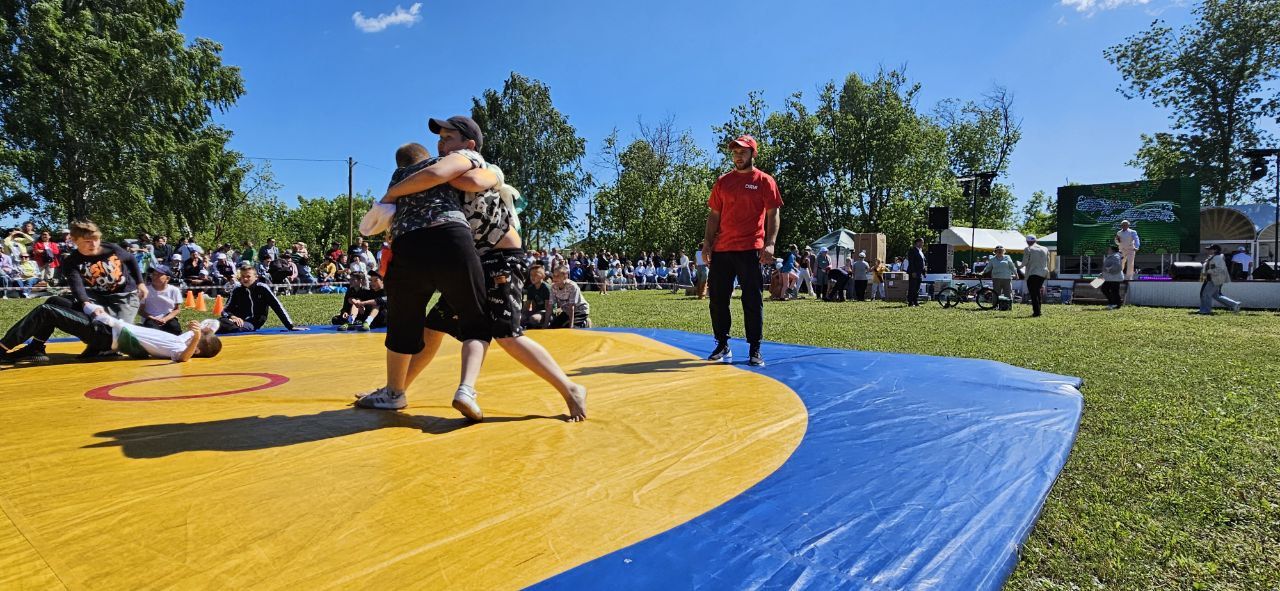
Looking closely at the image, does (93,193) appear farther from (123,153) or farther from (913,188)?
(913,188)

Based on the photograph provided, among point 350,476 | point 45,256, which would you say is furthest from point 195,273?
point 350,476

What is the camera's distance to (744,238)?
4.71 metres

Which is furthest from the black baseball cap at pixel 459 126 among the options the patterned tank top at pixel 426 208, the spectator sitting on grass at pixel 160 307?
the spectator sitting on grass at pixel 160 307

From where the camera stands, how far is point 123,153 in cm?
2456

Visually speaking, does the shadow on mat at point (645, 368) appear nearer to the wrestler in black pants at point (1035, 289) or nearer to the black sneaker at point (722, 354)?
the black sneaker at point (722, 354)

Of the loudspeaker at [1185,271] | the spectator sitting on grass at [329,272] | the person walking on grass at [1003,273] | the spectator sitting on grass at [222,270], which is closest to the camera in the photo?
the person walking on grass at [1003,273]

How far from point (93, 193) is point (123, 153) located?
1.78 metres

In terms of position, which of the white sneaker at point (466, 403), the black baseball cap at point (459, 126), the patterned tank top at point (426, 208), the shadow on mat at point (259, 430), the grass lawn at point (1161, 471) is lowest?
the grass lawn at point (1161, 471)

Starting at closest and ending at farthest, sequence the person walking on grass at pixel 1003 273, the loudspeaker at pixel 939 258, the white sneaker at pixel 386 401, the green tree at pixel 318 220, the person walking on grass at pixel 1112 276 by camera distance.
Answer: the white sneaker at pixel 386 401, the person walking on grass at pixel 1003 273, the person walking on grass at pixel 1112 276, the loudspeaker at pixel 939 258, the green tree at pixel 318 220

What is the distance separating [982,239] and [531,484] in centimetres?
3105

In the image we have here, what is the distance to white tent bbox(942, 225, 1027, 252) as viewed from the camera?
27906mm

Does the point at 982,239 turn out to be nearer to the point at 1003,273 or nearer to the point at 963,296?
the point at 963,296

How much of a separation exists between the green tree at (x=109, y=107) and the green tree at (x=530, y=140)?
14412 mm

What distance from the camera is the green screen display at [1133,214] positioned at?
18906mm
